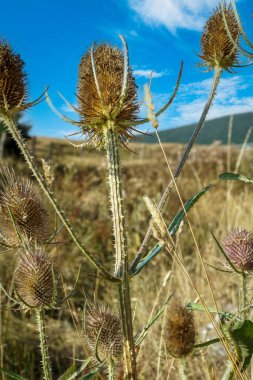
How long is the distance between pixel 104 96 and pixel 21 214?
575mm

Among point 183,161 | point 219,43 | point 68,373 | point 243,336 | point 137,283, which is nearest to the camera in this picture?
point 243,336

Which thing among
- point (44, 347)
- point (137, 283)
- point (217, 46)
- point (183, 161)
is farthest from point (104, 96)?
point (137, 283)

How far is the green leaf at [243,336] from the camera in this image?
1.30 metres

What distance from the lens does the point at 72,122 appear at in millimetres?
1582

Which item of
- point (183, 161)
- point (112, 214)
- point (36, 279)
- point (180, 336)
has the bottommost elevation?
point (180, 336)

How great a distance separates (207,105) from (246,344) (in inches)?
35.3

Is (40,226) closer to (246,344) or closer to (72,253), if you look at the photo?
(246,344)

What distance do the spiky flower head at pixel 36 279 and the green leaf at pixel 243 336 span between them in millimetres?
618

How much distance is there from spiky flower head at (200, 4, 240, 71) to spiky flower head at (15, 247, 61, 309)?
1.10 meters

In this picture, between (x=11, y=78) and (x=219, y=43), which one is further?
(x=219, y=43)

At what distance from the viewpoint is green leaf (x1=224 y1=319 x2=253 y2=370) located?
1.30 metres

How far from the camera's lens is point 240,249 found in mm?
1799

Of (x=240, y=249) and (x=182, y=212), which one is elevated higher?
(x=182, y=212)

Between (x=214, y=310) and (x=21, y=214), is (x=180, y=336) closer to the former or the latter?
(x=214, y=310)
